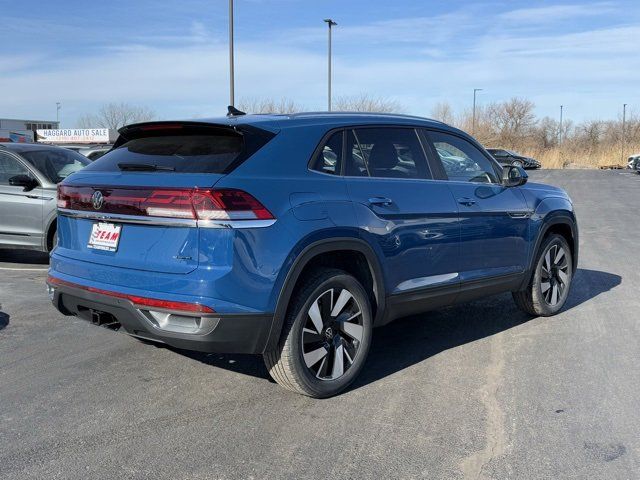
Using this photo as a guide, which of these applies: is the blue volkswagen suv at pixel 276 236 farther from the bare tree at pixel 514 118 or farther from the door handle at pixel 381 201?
the bare tree at pixel 514 118

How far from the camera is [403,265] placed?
14.7 feet

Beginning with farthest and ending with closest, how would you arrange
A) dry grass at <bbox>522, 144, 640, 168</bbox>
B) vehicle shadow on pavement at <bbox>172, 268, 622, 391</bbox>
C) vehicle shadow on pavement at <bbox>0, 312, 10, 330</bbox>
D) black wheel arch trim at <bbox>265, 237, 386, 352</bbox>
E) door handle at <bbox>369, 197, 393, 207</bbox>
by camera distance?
dry grass at <bbox>522, 144, 640, 168</bbox> < vehicle shadow on pavement at <bbox>0, 312, 10, 330</bbox> < vehicle shadow on pavement at <bbox>172, 268, 622, 391</bbox> < door handle at <bbox>369, 197, 393, 207</bbox> < black wheel arch trim at <bbox>265, 237, 386, 352</bbox>

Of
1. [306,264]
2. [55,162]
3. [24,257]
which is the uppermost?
[55,162]

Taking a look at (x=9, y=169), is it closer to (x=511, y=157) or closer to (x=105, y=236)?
(x=105, y=236)

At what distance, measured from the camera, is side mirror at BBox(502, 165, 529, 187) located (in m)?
5.59

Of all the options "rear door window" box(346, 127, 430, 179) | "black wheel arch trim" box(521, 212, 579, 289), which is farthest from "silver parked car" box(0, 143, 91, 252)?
"black wheel arch trim" box(521, 212, 579, 289)

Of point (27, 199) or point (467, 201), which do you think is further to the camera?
point (27, 199)

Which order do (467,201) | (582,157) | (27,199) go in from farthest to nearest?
(582,157), (27,199), (467,201)

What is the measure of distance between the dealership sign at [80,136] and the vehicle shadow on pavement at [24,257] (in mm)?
36801

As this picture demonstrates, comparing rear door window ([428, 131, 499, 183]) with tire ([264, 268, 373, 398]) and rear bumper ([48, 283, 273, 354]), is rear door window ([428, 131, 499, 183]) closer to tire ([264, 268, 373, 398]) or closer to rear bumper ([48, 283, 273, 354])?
tire ([264, 268, 373, 398])

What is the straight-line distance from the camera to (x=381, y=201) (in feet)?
14.2

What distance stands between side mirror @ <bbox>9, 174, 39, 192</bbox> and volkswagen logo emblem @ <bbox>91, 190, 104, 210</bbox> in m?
5.25

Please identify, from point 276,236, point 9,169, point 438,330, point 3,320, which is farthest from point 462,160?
point 9,169

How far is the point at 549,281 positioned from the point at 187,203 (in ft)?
13.0
